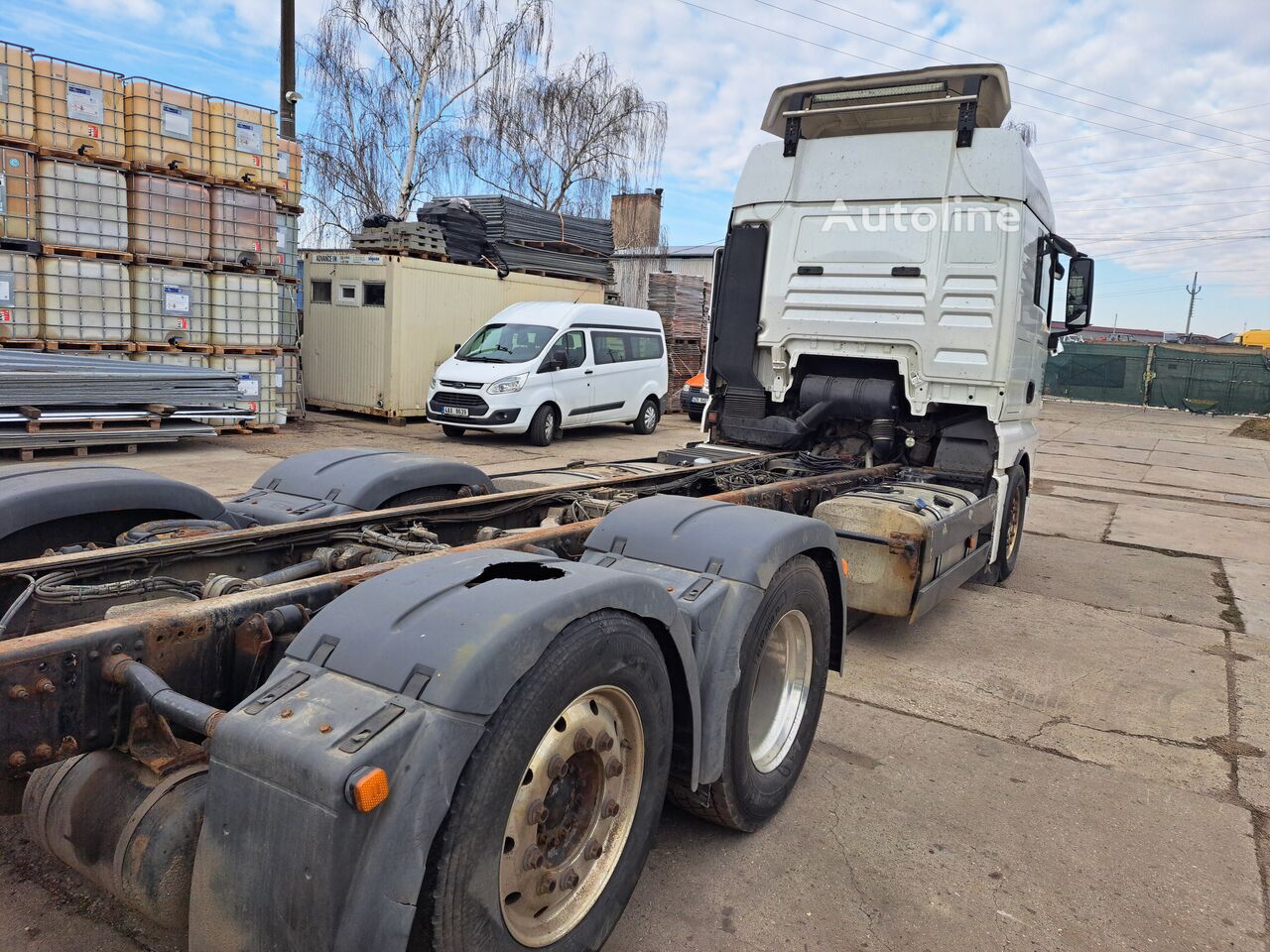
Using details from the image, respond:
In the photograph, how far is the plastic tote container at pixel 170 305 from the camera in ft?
39.1

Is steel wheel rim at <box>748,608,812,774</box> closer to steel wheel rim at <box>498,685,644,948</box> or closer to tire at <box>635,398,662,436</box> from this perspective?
steel wheel rim at <box>498,685,644,948</box>

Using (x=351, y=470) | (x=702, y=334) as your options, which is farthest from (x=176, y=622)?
(x=702, y=334)

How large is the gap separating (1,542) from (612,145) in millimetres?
28661

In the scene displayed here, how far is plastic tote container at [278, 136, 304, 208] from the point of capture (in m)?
13.3

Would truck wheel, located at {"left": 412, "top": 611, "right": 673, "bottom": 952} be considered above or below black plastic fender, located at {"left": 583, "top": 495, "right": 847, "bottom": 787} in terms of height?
below

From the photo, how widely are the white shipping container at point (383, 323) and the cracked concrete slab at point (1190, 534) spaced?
11.2 m

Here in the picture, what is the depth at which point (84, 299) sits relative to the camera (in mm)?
11305

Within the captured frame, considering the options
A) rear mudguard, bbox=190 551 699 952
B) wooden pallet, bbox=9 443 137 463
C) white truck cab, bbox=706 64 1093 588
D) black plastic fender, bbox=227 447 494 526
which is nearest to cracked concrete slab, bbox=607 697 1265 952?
rear mudguard, bbox=190 551 699 952

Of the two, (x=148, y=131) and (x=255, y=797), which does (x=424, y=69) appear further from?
(x=255, y=797)

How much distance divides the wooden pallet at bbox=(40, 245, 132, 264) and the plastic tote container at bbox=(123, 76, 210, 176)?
126 cm

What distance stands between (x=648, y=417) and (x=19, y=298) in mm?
9927

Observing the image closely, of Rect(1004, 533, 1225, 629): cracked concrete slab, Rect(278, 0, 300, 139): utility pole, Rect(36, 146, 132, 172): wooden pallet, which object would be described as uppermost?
Rect(278, 0, 300, 139): utility pole

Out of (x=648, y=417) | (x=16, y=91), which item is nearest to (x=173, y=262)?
(x=16, y=91)

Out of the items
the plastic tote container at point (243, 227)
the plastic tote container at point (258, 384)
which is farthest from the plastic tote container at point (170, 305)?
the plastic tote container at point (243, 227)
